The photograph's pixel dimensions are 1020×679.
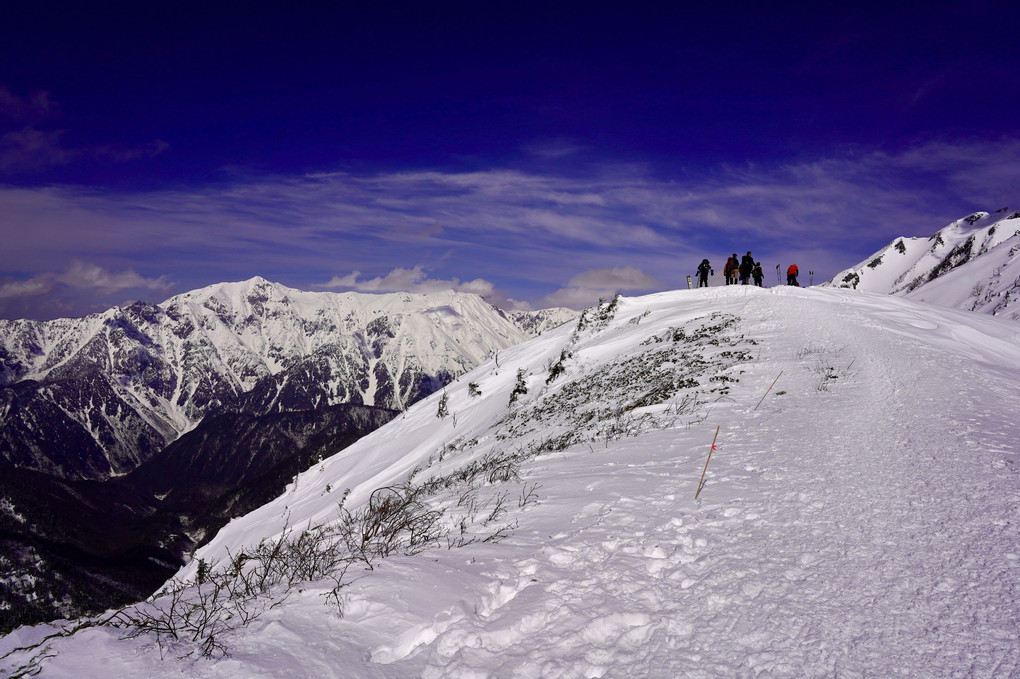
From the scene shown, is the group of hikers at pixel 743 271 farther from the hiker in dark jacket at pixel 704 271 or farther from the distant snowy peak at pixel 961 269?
the distant snowy peak at pixel 961 269

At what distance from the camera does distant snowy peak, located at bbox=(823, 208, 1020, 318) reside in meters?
67.9

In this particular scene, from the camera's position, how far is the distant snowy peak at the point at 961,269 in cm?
6788

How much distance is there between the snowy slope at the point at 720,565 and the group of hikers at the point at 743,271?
954 inches

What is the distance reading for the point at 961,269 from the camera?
8738 centimetres

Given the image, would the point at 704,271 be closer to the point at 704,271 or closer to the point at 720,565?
the point at 704,271

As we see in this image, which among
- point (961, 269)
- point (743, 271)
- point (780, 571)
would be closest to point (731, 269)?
point (743, 271)

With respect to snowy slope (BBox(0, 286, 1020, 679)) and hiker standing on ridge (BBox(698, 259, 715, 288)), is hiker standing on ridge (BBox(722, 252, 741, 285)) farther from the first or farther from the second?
snowy slope (BBox(0, 286, 1020, 679))

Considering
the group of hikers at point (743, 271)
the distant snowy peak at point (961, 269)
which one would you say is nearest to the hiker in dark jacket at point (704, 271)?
the group of hikers at point (743, 271)

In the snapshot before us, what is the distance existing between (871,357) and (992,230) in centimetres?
19520

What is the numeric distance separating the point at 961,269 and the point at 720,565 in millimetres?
114512

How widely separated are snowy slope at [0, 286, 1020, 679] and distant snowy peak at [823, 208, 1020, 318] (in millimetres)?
60377

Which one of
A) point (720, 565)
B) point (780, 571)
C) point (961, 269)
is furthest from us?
point (961, 269)

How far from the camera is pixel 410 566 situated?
4824 millimetres

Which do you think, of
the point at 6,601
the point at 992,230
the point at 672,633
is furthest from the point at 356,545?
the point at 992,230
